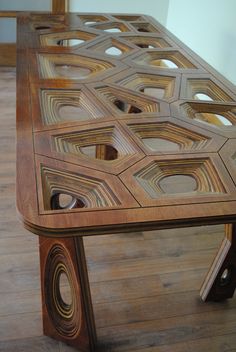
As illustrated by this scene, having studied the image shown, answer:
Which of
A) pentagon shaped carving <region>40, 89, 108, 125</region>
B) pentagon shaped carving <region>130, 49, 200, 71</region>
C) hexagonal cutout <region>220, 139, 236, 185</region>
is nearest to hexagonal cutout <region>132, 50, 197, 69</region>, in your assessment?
pentagon shaped carving <region>130, 49, 200, 71</region>

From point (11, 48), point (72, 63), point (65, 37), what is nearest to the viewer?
point (72, 63)

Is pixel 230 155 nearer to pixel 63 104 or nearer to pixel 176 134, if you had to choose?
pixel 176 134

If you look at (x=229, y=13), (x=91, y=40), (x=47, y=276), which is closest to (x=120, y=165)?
(x=47, y=276)

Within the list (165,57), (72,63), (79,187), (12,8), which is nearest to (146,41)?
(165,57)

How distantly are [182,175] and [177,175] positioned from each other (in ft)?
0.04

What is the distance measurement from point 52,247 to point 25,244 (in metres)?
0.57

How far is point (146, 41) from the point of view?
6.07ft

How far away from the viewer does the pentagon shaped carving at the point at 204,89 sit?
53.2 inches

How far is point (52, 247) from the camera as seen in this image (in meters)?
1.04

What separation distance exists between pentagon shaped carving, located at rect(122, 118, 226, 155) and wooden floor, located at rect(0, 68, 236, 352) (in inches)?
23.5

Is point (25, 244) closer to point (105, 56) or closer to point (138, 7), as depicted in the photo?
point (105, 56)

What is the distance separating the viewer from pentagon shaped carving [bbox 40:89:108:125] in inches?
44.4

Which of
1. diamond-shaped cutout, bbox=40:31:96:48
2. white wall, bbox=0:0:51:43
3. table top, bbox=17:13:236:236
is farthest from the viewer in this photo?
white wall, bbox=0:0:51:43

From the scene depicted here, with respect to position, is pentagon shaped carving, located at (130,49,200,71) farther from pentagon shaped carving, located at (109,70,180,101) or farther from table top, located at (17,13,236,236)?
pentagon shaped carving, located at (109,70,180,101)
